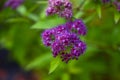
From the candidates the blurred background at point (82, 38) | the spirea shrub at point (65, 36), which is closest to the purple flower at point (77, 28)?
the spirea shrub at point (65, 36)

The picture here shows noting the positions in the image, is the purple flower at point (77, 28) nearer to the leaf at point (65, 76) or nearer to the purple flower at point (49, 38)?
the purple flower at point (49, 38)

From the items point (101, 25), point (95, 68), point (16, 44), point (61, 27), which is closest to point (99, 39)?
point (101, 25)

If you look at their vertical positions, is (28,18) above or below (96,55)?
above

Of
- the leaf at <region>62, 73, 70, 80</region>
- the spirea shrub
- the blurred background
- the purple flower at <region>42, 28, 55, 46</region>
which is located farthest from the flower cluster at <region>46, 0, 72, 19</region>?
the leaf at <region>62, 73, 70, 80</region>

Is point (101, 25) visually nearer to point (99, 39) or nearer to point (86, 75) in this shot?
point (99, 39)

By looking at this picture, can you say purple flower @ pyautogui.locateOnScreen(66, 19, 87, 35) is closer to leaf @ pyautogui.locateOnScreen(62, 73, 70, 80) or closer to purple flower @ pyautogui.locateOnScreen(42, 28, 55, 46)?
purple flower @ pyautogui.locateOnScreen(42, 28, 55, 46)

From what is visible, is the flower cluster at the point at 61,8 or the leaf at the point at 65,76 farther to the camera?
the leaf at the point at 65,76

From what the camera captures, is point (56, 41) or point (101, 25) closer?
point (56, 41)
